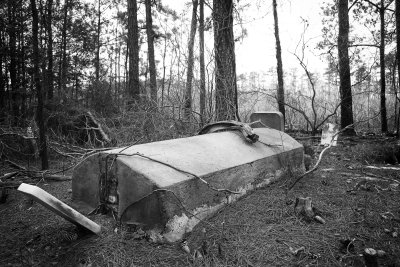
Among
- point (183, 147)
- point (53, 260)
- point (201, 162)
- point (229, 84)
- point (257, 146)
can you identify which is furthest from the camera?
point (229, 84)

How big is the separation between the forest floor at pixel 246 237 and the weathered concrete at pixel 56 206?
0.12 m

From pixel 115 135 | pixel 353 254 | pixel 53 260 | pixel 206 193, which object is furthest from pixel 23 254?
pixel 115 135

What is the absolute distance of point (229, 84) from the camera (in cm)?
579

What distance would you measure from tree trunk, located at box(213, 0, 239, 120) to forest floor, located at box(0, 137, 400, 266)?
100 inches

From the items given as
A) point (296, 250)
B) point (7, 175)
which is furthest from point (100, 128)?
point (296, 250)

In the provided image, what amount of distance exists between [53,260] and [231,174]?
1735 millimetres

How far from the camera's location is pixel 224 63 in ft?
19.6

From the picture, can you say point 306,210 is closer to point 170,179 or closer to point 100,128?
point 170,179

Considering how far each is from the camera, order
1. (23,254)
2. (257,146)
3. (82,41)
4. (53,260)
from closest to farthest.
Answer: (53,260) → (23,254) → (257,146) → (82,41)

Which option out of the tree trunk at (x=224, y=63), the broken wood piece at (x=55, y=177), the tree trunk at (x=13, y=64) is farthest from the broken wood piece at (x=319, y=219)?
the tree trunk at (x=13, y=64)

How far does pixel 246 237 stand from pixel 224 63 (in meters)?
4.32

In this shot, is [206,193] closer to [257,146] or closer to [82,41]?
[257,146]

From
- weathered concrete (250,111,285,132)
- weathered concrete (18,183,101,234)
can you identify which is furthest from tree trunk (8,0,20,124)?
weathered concrete (18,183,101,234)

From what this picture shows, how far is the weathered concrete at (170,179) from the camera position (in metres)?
2.30
